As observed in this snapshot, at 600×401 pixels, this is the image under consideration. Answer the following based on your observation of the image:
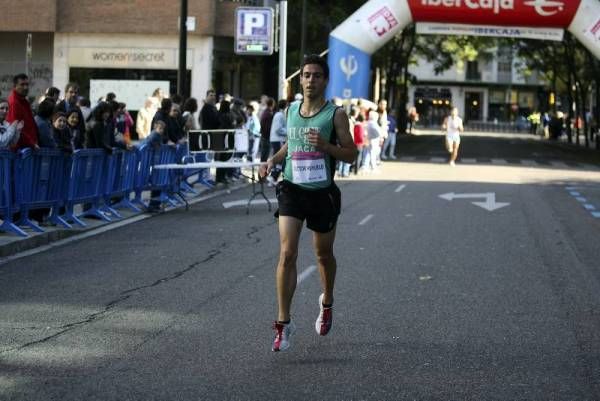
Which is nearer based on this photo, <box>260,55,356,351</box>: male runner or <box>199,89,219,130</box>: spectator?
<box>260,55,356,351</box>: male runner

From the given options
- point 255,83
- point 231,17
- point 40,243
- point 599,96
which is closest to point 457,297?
point 40,243

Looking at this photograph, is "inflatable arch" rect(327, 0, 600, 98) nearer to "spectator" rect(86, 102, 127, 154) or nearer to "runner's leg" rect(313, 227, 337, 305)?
"spectator" rect(86, 102, 127, 154)

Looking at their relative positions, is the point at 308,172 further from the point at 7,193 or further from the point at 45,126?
the point at 45,126

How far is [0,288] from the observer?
10.0 m

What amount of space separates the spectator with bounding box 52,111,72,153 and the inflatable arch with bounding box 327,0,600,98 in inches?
726

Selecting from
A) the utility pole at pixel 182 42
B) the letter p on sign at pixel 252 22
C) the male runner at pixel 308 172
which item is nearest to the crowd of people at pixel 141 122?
the utility pole at pixel 182 42

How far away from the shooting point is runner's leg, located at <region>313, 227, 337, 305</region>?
755 cm

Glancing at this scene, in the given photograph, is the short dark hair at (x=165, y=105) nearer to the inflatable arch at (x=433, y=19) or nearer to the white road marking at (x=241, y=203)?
the white road marking at (x=241, y=203)

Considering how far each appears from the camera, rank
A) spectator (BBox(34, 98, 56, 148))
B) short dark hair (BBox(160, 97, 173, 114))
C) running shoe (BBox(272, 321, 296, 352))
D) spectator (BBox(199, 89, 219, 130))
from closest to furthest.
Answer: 1. running shoe (BBox(272, 321, 296, 352))
2. spectator (BBox(34, 98, 56, 148))
3. short dark hair (BBox(160, 97, 173, 114))
4. spectator (BBox(199, 89, 219, 130))

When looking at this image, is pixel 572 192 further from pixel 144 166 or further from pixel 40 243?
pixel 40 243

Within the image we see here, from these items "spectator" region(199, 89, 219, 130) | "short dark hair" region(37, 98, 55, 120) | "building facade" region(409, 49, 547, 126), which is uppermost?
"building facade" region(409, 49, 547, 126)

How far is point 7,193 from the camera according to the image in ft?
42.7

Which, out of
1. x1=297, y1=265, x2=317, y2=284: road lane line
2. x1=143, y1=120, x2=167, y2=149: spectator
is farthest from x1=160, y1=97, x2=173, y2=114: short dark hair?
x1=297, y1=265, x2=317, y2=284: road lane line

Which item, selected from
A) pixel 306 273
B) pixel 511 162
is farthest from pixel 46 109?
pixel 511 162
